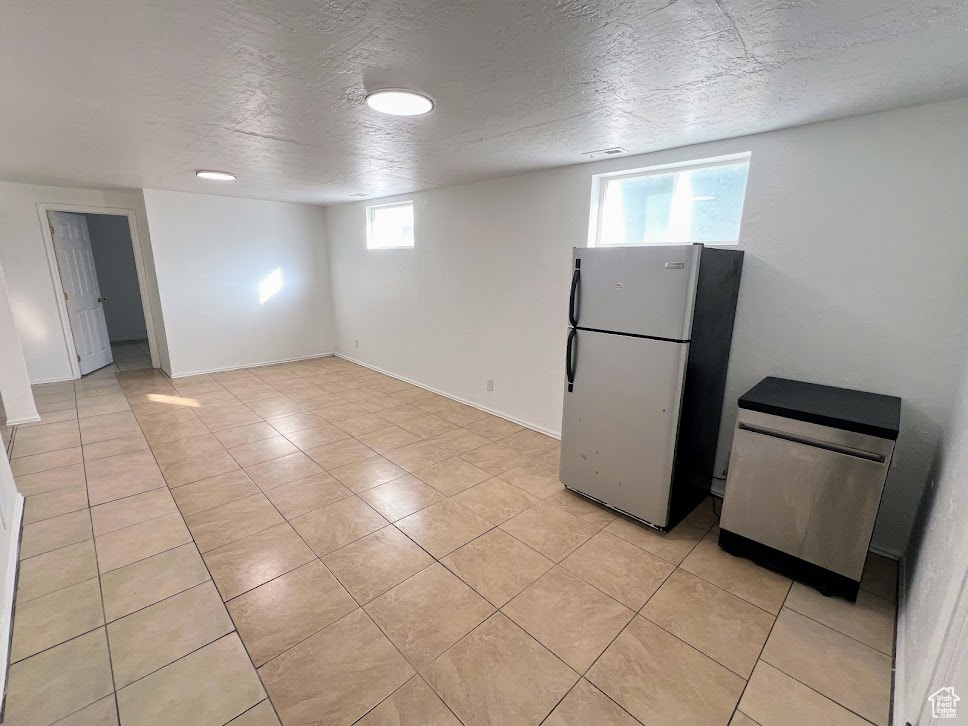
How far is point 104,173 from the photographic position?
3.81 m

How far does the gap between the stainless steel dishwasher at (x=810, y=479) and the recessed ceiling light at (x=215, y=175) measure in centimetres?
442

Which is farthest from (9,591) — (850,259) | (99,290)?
(99,290)

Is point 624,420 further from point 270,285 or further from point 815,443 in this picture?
point 270,285

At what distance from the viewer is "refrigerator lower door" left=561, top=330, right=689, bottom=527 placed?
2234 mm

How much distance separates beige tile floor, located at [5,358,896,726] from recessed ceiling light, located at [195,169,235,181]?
245 cm

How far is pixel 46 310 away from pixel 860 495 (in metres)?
7.42

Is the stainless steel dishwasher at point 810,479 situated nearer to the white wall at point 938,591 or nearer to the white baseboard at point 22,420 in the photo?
the white wall at point 938,591

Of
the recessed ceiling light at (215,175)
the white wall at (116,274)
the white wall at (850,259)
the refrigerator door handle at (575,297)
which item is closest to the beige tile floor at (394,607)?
the white wall at (850,259)

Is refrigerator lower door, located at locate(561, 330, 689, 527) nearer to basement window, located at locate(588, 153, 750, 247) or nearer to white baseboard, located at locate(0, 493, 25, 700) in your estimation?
basement window, located at locate(588, 153, 750, 247)

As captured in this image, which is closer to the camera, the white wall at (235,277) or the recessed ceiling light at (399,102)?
the recessed ceiling light at (399,102)

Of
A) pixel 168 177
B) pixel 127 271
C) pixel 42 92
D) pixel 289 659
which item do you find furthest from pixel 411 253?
pixel 127 271

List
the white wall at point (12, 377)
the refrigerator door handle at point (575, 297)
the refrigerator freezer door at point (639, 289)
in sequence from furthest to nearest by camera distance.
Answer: the white wall at point (12, 377) → the refrigerator door handle at point (575, 297) → the refrigerator freezer door at point (639, 289)

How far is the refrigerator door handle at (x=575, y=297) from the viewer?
2492 mm

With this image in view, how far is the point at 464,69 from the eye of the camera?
163cm
